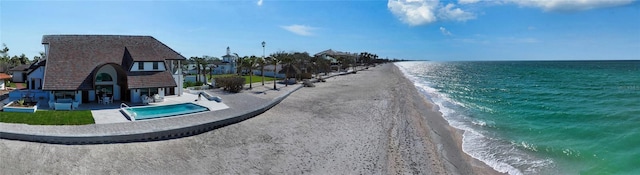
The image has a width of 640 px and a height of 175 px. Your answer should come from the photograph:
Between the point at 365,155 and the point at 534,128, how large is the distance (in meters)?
12.4

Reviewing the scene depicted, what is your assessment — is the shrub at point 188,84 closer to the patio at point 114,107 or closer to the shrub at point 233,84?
the shrub at point 233,84

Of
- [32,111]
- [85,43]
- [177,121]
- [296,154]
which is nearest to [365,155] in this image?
[296,154]

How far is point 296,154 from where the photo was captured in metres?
14.0

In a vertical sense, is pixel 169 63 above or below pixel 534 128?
above

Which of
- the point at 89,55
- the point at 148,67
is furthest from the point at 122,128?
the point at 89,55

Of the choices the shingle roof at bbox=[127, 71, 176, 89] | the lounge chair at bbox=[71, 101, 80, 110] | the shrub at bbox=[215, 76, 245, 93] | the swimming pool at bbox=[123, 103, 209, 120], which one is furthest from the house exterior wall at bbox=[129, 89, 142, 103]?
the shrub at bbox=[215, 76, 245, 93]

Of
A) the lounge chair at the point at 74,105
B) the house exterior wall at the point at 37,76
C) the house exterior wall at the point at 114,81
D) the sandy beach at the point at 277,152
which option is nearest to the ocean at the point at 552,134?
the sandy beach at the point at 277,152

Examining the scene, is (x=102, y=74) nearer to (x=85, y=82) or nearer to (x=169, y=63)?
(x=85, y=82)

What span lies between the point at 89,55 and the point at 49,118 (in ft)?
27.7

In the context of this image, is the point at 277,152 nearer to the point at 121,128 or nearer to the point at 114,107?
the point at 121,128

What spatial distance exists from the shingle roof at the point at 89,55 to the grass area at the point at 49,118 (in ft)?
12.3

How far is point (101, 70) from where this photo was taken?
2355 centimetres

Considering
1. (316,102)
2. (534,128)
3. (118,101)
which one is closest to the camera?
(534,128)

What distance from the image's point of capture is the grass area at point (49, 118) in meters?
16.2
